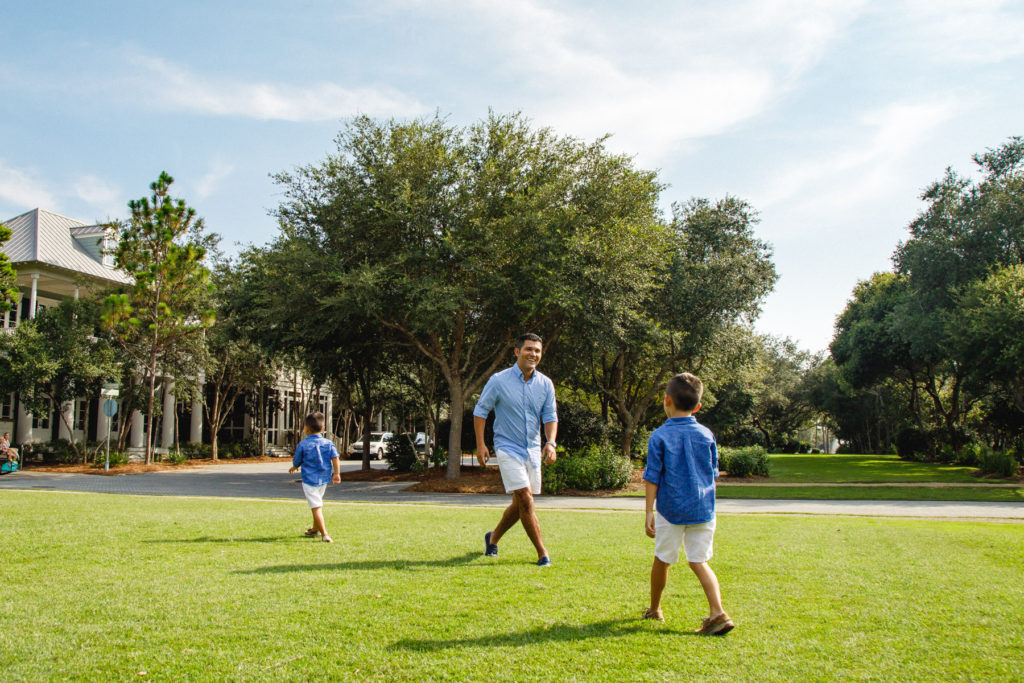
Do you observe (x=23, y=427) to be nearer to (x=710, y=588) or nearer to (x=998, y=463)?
(x=710, y=588)

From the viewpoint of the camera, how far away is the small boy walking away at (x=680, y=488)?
4.31 meters

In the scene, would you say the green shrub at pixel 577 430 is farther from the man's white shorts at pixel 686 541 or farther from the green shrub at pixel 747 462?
the man's white shorts at pixel 686 541

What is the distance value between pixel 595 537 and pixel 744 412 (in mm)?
45862

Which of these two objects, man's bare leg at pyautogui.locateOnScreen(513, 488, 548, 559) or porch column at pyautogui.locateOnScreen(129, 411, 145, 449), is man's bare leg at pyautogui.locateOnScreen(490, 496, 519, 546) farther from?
porch column at pyautogui.locateOnScreen(129, 411, 145, 449)

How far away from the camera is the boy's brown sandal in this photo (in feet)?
13.2

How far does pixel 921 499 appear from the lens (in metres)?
17.3

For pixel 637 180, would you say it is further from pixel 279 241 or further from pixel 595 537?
pixel 595 537

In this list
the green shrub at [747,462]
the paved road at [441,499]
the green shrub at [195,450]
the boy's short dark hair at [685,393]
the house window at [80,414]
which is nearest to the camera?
the boy's short dark hair at [685,393]

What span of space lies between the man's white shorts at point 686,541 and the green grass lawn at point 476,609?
391 millimetres

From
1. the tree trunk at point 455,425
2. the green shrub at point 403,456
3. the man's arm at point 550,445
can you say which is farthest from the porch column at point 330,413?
the man's arm at point 550,445

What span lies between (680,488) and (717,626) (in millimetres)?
766

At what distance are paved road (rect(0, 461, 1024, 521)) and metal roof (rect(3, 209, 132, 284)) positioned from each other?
14148mm

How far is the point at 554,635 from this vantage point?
398cm

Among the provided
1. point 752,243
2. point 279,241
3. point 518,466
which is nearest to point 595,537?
point 518,466
